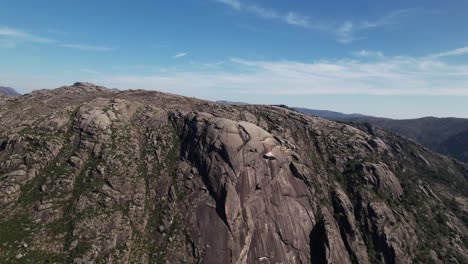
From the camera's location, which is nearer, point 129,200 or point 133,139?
point 129,200

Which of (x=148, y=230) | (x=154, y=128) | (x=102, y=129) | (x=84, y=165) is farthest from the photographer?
(x=154, y=128)

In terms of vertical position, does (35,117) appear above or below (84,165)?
above

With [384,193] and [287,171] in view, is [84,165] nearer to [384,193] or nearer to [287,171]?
[287,171]

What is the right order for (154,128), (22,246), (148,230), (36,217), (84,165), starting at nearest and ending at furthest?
(22,246)
(36,217)
(148,230)
(84,165)
(154,128)

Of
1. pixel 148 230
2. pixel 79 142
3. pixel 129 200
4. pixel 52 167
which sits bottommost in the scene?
pixel 148 230

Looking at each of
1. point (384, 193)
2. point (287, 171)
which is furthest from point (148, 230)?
point (384, 193)

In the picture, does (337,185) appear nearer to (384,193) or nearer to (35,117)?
(384,193)
